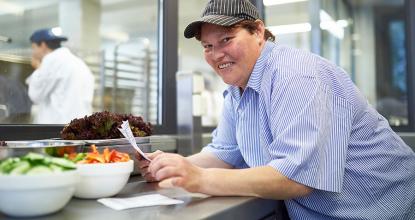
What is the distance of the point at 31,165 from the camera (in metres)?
0.75

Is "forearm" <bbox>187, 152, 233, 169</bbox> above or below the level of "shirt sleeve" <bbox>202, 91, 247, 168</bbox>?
below

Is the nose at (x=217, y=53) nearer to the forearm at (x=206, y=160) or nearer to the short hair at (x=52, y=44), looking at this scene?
the forearm at (x=206, y=160)

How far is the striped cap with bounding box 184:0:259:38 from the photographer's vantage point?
1179 mm

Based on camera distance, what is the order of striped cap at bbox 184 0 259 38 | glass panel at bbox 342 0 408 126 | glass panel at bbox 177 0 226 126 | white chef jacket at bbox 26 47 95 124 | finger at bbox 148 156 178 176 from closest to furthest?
finger at bbox 148 156 178 176 < striped cap at bbox 184 0 259 38 < glass panel at bbox 177 0 226 126 < white chef jacket at bbox 26 47 95 124 < glass panel at bbox 342 0 408 126

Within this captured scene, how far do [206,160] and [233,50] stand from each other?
44cm

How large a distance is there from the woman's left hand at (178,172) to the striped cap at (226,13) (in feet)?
1.47

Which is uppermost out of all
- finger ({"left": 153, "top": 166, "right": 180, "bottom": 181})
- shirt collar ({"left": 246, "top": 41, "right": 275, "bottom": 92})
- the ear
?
the ear

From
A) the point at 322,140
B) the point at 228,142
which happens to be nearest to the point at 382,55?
the point at 228,142

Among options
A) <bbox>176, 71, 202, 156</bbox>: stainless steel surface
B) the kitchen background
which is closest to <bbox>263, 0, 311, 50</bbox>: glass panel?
the kitchen background

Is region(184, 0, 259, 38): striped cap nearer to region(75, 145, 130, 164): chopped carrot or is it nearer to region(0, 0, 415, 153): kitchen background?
region(0, 0, 415, 153): kitchen background

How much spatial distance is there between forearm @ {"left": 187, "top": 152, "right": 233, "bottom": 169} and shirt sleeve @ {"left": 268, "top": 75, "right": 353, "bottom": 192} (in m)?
0.41

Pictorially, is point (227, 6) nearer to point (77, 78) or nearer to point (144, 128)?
point (144, 128)

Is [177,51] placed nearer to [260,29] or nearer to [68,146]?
[260,29]

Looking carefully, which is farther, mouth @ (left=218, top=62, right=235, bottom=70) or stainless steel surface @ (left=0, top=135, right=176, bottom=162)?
mouth @ (left=218, top=62, right=235, bottom=70)
